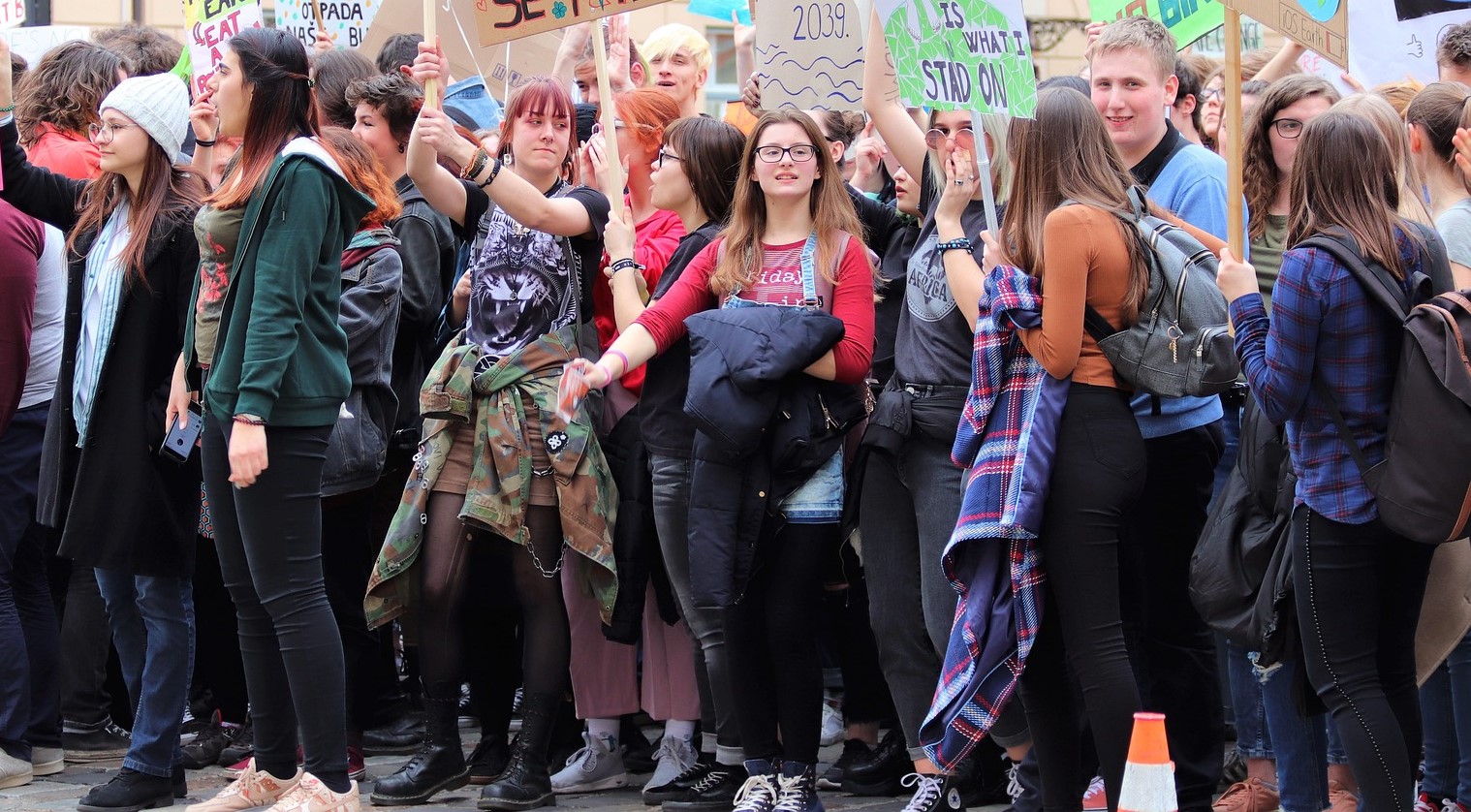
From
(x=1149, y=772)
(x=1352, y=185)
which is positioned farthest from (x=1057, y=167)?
(x=1149, y=772)

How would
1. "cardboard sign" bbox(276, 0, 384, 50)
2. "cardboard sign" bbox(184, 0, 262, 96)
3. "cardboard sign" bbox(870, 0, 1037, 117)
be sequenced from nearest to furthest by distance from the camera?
"cardboard sign" bbox(870, 0, 1037, 117) < "cardboard sign" bbox(184, 0, 262, 96) < "cardboard sign" bbox(276, 0, 384, 50)

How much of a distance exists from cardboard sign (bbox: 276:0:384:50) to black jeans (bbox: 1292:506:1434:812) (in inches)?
217

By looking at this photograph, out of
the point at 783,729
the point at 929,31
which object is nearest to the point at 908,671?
the point at 783,729

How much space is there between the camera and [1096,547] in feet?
13.6

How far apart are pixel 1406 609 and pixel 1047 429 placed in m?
0.95

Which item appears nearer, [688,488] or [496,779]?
[688,488]

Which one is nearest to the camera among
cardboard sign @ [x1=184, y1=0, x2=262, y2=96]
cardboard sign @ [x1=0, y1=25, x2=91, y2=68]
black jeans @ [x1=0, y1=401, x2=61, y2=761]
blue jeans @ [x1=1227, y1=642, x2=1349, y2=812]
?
blue jeans @ [x1=1227, y1=642, x2=1349, y2=812]

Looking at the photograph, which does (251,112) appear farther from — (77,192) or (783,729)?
(783,729)

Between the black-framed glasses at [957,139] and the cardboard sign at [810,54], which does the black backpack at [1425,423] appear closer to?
the black-framed glasses at [957,139]

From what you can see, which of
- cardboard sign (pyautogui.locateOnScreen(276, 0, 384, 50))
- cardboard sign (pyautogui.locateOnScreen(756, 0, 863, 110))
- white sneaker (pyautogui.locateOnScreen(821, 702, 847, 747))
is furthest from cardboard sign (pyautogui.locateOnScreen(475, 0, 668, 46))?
cardboard sign (pyautogui.locateOnScreen(276, 0, 384, 50))

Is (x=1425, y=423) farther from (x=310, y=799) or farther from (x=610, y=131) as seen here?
(x=310, y=799)

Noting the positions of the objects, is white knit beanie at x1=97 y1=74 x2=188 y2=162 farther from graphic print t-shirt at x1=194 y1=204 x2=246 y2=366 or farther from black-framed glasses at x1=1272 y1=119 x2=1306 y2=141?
black-framed glasses at x1=1272 y1=119 x2=1306 y2=141

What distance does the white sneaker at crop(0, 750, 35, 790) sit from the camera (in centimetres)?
562

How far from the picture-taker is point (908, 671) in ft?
16.2
